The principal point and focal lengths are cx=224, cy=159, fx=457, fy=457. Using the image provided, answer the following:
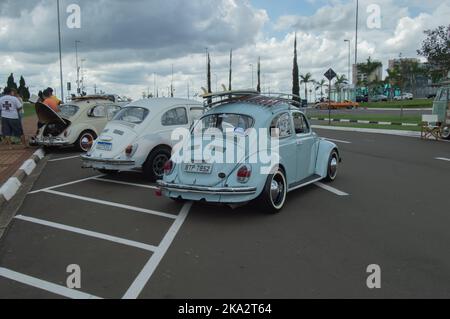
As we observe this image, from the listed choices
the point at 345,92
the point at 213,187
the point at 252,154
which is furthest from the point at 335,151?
the point at 345,92

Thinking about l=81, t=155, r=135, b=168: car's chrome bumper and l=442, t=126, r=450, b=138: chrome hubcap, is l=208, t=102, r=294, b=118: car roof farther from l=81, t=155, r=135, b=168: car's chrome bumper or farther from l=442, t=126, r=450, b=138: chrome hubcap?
l=442, t=126, r=450, b=138: chrome hubcap

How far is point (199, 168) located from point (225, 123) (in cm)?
117

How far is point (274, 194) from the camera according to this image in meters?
6.79

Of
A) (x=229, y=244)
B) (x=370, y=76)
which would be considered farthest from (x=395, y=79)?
(x=229, y=244)

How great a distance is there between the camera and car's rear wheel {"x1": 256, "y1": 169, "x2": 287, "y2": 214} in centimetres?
655

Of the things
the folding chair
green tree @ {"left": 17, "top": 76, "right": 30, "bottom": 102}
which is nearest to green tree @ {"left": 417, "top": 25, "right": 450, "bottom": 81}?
the folding chair

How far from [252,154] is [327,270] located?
248cm

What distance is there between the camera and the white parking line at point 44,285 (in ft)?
13.6

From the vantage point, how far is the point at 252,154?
6703 millimetres

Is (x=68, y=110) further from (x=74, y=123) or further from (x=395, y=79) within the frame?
(x=395, y=79)

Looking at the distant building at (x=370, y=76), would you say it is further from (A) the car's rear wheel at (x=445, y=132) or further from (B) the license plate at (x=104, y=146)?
(B) the license plate at (x=104, y=146)

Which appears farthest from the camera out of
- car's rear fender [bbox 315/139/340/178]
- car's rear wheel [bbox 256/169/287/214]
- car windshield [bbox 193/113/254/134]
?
car's rear fender [bbox 315/139/340/178]

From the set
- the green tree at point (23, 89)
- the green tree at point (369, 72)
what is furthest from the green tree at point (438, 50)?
the green tree at point (23, 89)

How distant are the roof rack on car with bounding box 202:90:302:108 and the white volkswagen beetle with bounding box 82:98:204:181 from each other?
5.40 feet
